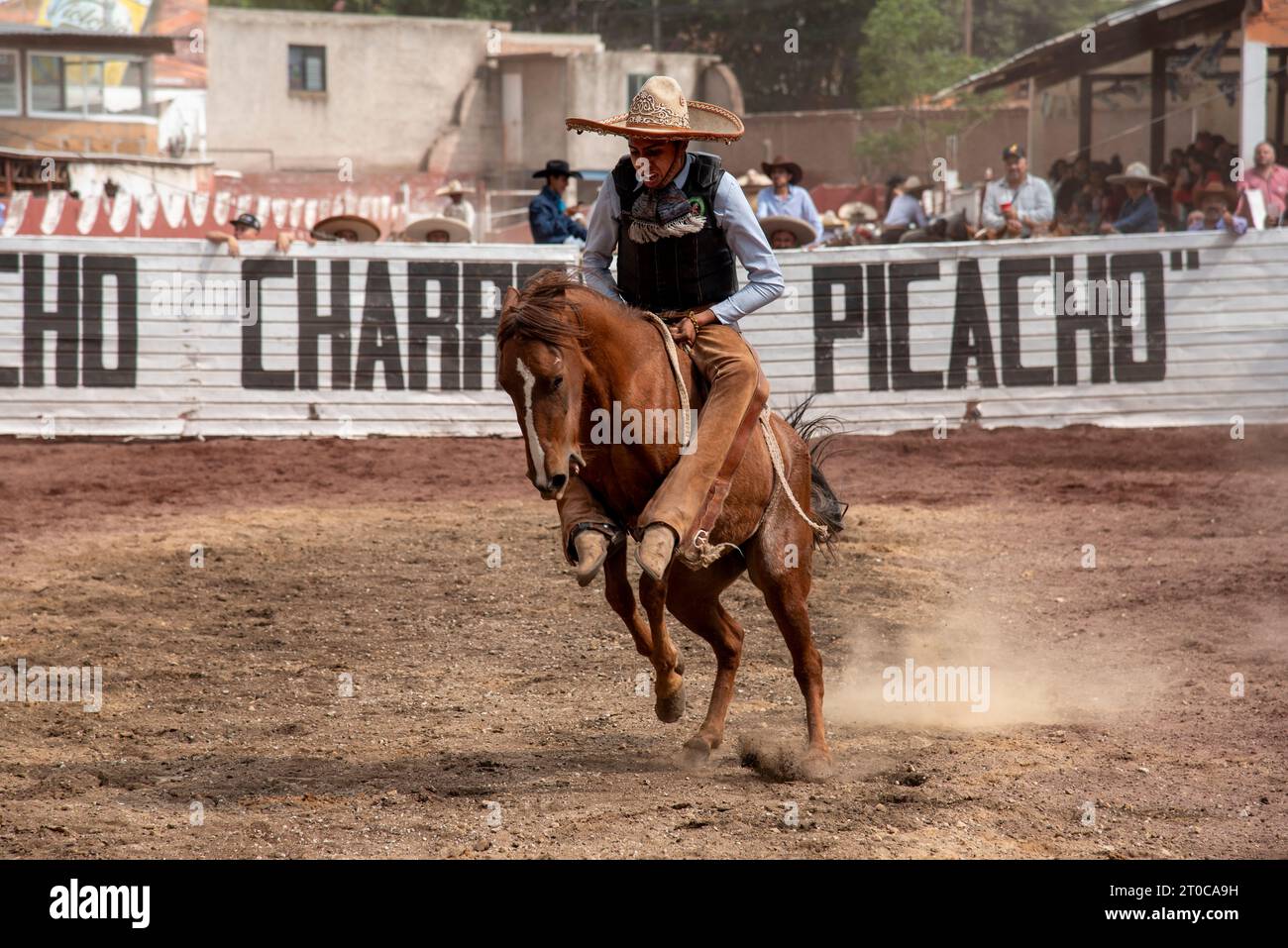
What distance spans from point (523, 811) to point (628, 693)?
203cm

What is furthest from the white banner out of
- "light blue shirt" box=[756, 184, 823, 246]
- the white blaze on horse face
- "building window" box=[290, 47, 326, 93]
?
"building window" box=[290, 47, 326, 93]

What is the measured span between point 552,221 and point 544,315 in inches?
398

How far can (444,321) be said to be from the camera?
46.3 feet

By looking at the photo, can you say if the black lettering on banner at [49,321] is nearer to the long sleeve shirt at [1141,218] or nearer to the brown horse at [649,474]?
the brown horse at [649,474]

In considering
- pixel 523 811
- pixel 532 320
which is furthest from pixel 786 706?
pixel 532 320

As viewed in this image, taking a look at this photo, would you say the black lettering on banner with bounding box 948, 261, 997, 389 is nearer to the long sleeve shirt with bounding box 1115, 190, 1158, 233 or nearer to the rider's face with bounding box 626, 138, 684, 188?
the long sleeve shirt with bounding box 1115, 190, 1158, 233

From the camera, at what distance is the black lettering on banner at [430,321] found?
554 inches

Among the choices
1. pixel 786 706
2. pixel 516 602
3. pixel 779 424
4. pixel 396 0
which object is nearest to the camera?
pixel 779 424

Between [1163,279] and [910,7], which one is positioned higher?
[910,7]

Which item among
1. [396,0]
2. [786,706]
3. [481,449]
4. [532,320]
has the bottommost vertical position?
[786,706]

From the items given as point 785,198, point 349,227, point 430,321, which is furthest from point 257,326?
point 785,198

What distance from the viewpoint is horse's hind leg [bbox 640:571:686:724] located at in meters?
5.69

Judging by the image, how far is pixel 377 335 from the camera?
14.0 meters

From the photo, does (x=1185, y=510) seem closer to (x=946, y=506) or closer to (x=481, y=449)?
(x=946, y=506)
